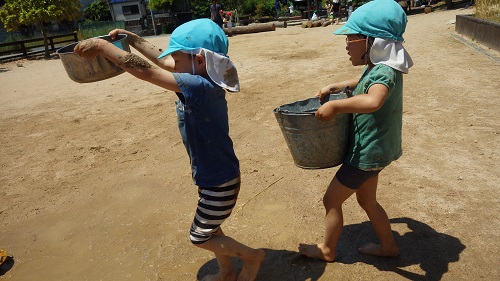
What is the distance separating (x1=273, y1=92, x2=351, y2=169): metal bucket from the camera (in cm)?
219

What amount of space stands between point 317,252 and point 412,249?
62 centimetres

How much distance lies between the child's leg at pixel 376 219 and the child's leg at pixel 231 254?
68 centimetres

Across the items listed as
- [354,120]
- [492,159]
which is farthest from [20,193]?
[492,159]

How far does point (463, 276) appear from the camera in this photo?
7.89 ft

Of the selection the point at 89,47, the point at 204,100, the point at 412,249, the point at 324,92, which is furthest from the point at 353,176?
the point at 89,47

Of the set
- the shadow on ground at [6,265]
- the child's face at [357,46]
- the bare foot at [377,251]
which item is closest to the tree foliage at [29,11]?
the shadow on ground at [6,265]

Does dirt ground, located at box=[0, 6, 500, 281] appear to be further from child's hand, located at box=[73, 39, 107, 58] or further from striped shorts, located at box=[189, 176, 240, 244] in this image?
child's hand, located at box=[73, 39, 107, 58]

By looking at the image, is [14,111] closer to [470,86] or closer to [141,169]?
[141,169]

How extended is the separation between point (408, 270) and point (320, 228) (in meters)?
0.71

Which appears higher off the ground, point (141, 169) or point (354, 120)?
point (354, 120)

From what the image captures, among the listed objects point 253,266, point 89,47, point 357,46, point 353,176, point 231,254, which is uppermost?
point 89,47

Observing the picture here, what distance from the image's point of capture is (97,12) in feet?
152

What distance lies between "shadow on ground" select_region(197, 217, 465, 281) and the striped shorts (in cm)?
56

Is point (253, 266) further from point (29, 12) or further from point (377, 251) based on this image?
point (29, 12)
